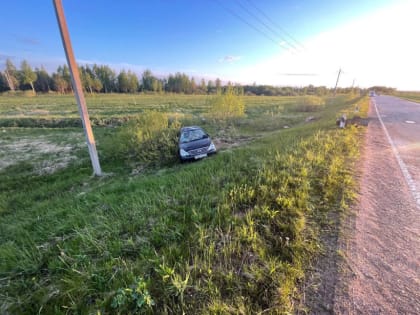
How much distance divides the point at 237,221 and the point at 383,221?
2336 mm

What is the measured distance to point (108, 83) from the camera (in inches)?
2980

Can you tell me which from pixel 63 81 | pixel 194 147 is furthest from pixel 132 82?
pixel 194 147

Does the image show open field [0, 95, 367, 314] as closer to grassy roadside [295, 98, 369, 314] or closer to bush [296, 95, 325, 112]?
grassy roadside [295, 98, 369, 314]

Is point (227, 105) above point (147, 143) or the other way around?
above

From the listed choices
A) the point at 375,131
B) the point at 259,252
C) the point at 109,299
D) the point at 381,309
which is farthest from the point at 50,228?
the point at 375,131

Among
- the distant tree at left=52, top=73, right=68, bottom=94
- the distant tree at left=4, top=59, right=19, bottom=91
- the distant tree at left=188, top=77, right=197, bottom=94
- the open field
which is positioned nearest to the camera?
the open field

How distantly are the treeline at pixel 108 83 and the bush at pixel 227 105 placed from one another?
47.6 m

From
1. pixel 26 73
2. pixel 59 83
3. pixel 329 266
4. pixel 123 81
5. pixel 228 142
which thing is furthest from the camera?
pixel 123 81

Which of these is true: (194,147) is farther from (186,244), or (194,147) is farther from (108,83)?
(108,83)

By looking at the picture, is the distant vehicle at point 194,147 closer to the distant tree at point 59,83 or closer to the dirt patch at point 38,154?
the dirt patch at point 38,154

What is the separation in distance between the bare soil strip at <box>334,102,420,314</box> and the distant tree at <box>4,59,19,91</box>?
92.7 m

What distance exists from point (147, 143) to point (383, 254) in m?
8.14

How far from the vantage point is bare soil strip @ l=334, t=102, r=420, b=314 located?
1.68 metres

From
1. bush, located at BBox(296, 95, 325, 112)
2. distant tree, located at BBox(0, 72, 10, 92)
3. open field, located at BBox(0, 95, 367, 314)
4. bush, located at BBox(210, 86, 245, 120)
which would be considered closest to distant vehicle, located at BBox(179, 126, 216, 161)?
open field, located at BBox(0, 95, 367, 314)
